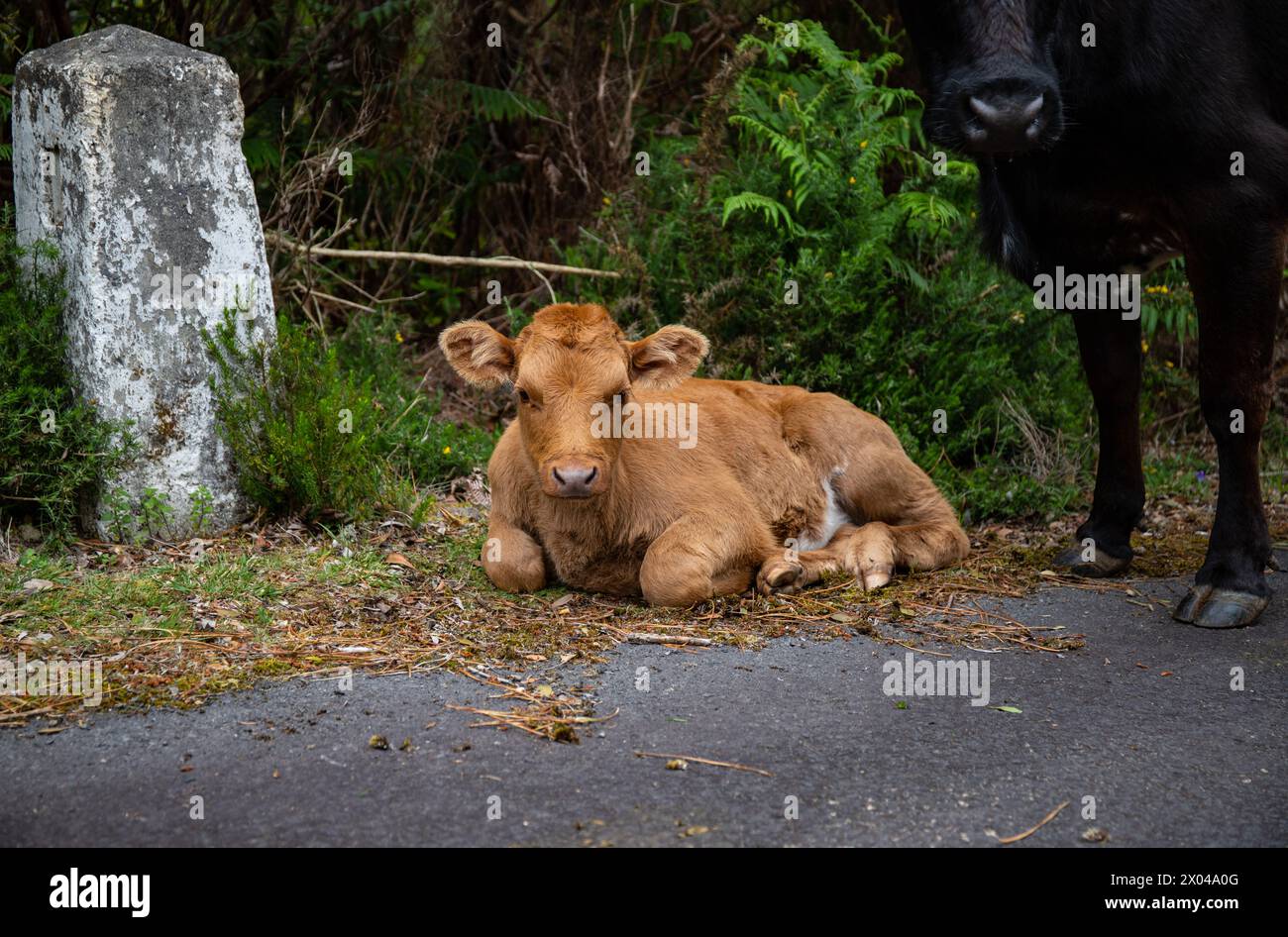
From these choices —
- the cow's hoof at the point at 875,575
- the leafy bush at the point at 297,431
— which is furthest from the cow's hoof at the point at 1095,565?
the leafy bush at the point at 297,431

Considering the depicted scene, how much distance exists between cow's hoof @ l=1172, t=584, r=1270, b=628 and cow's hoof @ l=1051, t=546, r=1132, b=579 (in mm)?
750

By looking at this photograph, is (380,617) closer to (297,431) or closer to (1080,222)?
(297,431)

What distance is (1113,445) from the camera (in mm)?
6016

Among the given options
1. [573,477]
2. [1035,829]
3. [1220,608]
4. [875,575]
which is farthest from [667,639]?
[1220,608]

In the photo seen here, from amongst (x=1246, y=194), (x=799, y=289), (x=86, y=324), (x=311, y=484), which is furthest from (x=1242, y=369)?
(x=86, y=324)

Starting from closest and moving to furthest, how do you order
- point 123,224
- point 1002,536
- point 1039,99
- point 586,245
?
point 1039,99 < point 123,224 < point 1002,536 < point 586,245

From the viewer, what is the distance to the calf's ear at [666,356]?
17.6 ft

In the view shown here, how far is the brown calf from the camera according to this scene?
→ 16.8ft

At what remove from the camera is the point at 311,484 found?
6199 millimetres

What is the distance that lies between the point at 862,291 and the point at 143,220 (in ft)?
13.9

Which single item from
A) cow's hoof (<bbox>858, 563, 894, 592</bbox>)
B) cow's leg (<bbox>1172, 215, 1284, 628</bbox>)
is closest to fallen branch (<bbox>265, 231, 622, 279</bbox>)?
cow's hoof (<bbox>858, 563, 894, 592</bbox>)

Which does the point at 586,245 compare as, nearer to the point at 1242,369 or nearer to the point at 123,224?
the point at 123,224

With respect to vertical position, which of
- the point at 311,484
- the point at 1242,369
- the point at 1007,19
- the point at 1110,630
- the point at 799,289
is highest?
the point at 1007,19

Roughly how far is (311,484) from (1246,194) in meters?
4.46
